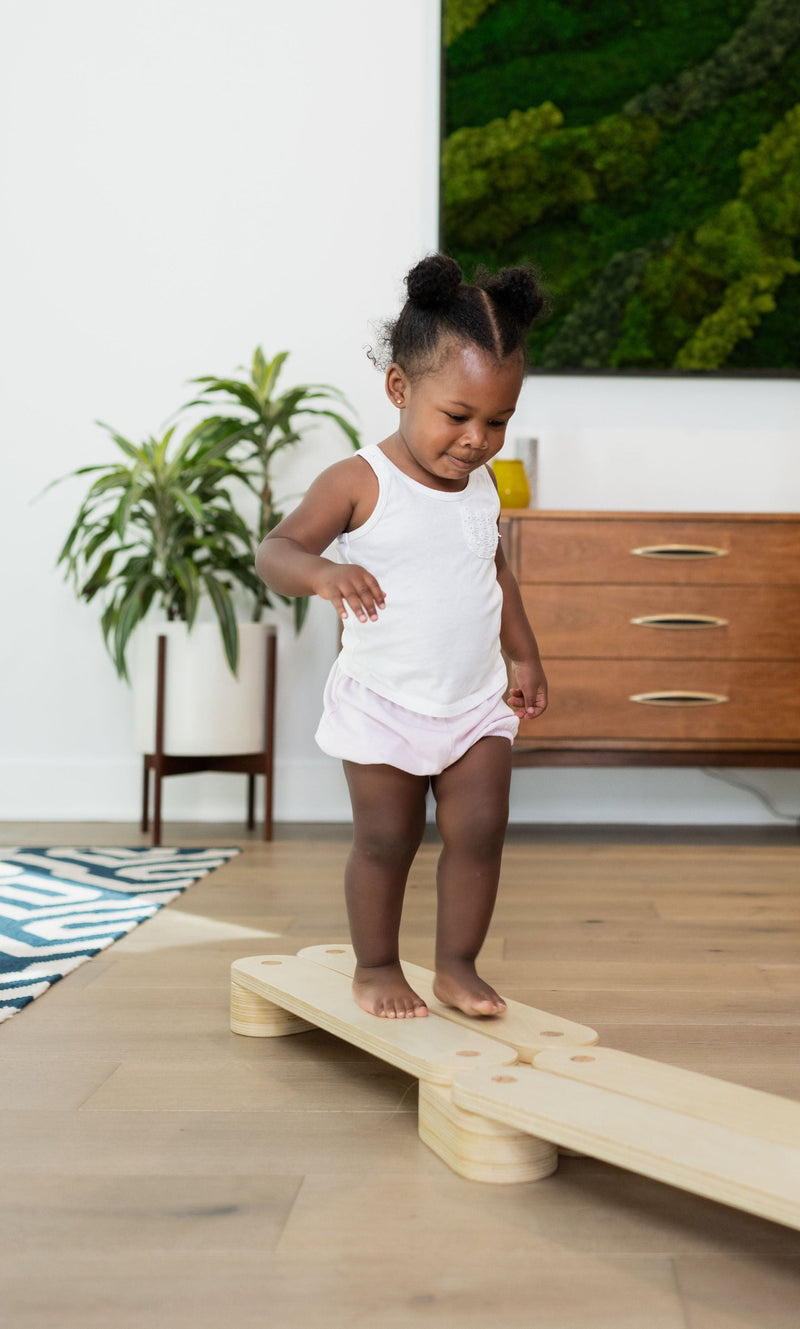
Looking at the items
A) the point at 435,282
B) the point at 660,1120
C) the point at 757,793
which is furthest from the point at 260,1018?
the point at 757,793

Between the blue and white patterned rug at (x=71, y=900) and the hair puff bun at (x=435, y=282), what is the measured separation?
91cm

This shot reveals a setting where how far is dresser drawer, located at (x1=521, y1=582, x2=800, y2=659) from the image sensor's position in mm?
A: 2783

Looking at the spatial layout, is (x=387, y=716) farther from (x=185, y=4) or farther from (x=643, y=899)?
(x=185, y=4)

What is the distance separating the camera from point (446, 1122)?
3.28 ft

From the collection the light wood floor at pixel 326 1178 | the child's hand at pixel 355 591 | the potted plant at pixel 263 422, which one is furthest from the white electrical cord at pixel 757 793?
the child's hand at pixel 355 591

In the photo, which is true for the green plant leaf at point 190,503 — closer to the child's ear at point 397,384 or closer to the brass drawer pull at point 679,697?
the brass drawer pull at point 679,697

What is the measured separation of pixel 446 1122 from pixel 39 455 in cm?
265

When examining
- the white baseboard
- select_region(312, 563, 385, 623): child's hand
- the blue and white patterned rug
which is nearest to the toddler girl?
select_region(312, 563, 385, 623): child's hand

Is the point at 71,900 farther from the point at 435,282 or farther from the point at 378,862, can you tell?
the point at 435,282

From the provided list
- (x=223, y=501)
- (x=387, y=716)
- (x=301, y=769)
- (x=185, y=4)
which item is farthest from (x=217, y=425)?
(x=387, y=716)

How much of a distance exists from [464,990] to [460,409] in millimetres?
575

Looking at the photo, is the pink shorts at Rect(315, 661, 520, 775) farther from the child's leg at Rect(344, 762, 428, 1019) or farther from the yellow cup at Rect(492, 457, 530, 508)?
the yellow cup at Rect(492, 457, 530, 508)

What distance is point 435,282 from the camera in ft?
4.04

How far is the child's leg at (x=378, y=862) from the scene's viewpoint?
4.12 ft
